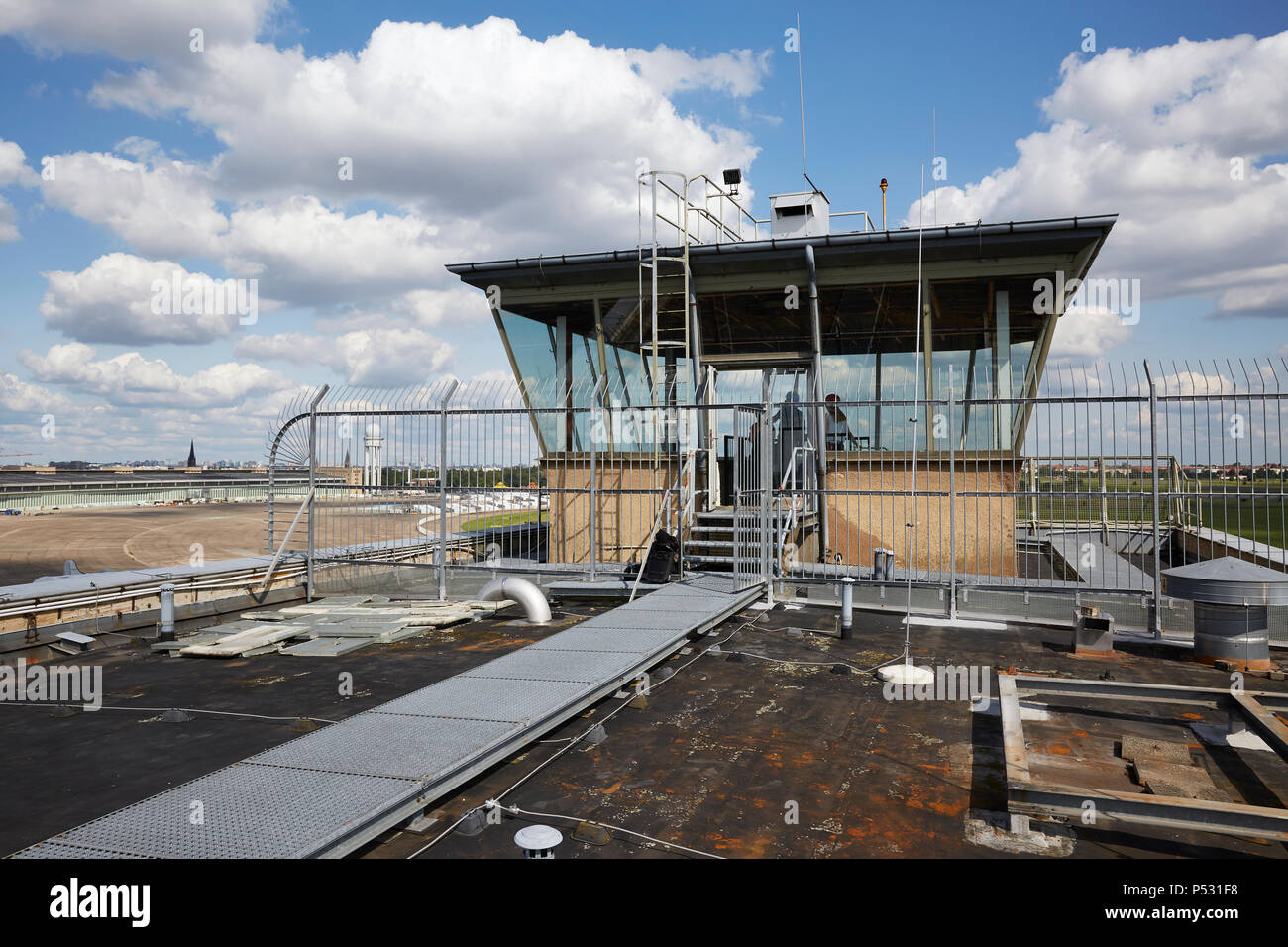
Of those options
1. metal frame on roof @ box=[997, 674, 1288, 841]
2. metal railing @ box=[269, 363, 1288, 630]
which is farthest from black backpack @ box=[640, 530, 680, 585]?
metal frame on roof @ box=[997, 674, 1288, 841]

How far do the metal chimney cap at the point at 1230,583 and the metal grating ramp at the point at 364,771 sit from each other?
5795mm

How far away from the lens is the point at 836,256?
15.2m

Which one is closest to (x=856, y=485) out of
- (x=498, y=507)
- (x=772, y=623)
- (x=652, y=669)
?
(x=772, y=623)

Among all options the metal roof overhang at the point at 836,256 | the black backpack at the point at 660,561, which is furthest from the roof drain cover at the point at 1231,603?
the metal roof overhang at the point at 836,256

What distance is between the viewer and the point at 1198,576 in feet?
28.4

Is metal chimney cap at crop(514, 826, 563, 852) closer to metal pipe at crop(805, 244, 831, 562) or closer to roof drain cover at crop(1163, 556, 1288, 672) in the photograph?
roof drain cover at crop(1163, 556, 1288, 672)

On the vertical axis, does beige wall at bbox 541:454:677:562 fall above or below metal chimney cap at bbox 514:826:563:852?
above

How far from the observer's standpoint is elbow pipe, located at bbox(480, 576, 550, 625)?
11.2m

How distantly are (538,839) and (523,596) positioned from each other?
7.34 metres

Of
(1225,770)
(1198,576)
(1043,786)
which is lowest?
(1225,770)

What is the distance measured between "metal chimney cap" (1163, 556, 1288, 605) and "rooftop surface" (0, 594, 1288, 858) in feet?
2.81
